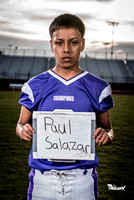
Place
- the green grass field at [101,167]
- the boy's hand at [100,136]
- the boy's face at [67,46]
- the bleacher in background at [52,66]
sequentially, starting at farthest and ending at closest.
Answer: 1. the bleacher in background at [52,66]
2. the green grass field at [101,167]
3. the boy's face at [67,46]
4. the boy's hand at [100,136]

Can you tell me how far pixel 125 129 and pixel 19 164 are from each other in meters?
3.61

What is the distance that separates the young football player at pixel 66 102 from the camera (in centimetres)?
145

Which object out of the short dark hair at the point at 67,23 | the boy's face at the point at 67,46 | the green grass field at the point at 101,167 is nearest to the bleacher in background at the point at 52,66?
the green grass field at the point at 101,167

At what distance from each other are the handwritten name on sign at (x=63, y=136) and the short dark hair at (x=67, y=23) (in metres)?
0.57

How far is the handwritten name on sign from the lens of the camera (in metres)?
1.41

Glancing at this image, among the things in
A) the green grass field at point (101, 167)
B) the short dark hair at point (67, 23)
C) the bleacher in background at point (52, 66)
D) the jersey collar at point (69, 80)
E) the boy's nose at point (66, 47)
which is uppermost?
the short dark hair at point (67, 23)

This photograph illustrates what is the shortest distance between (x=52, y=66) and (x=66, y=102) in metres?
31.4

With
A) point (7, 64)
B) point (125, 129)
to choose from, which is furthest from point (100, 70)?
point (125, 129)

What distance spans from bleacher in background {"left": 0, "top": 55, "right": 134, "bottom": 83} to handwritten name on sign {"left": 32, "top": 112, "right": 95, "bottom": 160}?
95.1 feet

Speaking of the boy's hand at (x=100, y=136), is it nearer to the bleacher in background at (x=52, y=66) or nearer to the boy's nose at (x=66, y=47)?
the boy's nose at (x=66, y=47)

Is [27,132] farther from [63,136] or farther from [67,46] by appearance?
[67,46]

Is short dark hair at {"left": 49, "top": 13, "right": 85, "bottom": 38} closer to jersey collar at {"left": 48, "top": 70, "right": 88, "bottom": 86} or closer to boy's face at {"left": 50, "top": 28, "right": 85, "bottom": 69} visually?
boy's face at {"left": 50, "top": 28, "right": 85, "bottom": 69}

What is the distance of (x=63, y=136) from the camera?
4.71 feet

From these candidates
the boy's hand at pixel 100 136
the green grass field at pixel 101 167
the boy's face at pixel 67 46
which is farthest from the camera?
the green grass field at pixel 101 167
